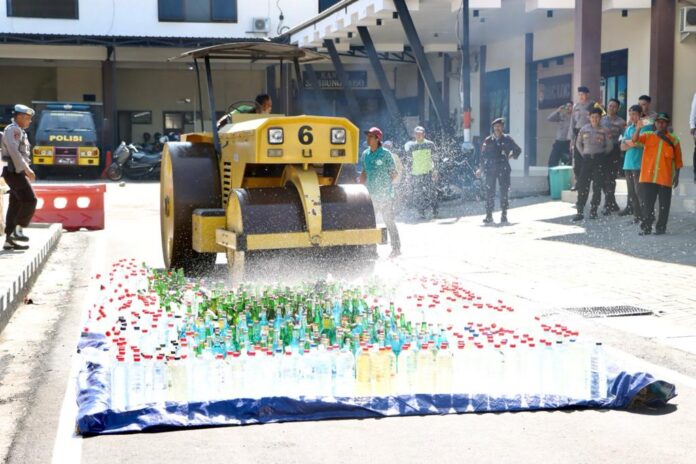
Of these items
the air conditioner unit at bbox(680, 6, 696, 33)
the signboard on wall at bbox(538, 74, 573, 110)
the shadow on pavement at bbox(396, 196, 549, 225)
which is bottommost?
the shadow on pavement at bbox(396, 196, 549, 225)

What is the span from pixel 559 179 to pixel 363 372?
50.6 ft

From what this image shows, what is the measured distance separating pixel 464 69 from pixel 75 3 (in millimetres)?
22248

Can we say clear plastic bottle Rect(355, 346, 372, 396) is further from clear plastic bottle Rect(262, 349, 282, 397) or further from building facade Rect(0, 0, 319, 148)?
building facade Rect(0, 0, 319, 148)

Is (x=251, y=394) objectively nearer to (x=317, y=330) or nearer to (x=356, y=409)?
(x=356, y=409)

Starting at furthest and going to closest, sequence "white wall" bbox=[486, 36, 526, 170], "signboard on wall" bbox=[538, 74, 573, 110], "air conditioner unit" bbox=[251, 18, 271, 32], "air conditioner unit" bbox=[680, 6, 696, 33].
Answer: "air conditioner unit" bbox=[251, 18, 271, 32]
"white wall" bbox=[486, 36, 526, 170]
"signboard on wall" bbox=[538, 74, 573, 110]
"air conditioner unit" bbox=[680, 6, 696, 33]

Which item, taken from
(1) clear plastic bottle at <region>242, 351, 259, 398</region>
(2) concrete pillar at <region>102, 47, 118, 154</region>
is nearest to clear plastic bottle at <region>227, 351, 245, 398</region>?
(1) clear plastic bottle at <region>242, 351, 259, 398</region>

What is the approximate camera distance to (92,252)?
600 inches

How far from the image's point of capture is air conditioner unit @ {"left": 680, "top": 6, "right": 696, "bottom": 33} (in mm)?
20984

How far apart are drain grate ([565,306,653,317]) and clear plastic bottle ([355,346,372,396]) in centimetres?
344

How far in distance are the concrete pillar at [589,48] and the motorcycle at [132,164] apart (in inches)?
762

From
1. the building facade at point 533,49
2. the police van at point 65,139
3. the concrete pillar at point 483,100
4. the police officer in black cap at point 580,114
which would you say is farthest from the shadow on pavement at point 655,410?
the police van at point 65,139

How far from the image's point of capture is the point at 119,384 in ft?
20.8

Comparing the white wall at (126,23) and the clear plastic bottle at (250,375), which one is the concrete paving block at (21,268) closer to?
the clear plastic bottle at (250,375)

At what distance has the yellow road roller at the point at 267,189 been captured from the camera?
1012 centimetres
